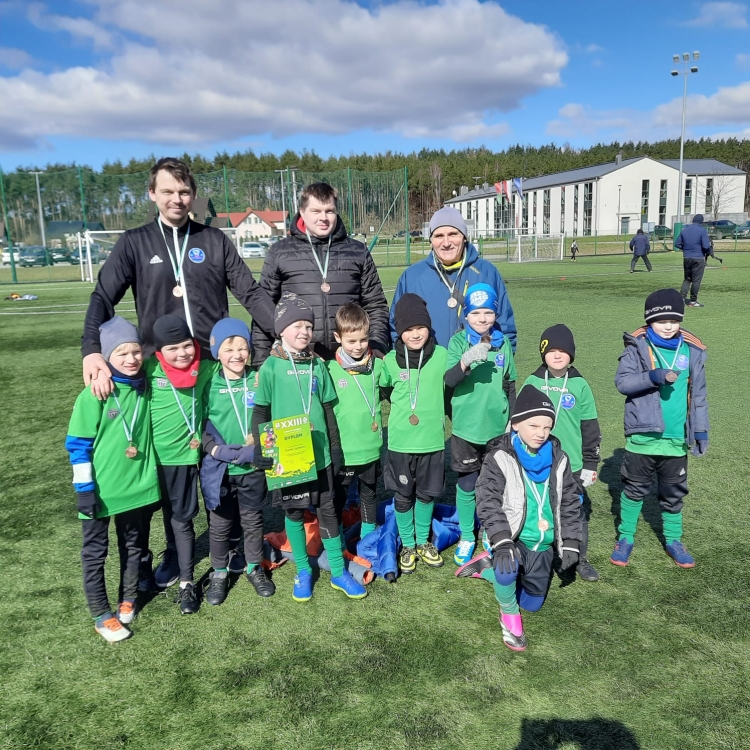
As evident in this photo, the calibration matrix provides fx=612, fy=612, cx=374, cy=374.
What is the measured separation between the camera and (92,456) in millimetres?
2994

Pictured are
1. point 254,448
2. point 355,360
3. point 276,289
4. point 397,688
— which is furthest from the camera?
point 276,289

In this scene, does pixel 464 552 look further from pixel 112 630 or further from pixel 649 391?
pixel 112 630

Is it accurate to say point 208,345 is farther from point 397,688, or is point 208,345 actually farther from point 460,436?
point 397,688

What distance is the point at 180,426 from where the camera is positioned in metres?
3.27

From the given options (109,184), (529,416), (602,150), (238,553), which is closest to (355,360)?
(529,416)

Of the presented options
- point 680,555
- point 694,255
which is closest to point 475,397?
point 680,555

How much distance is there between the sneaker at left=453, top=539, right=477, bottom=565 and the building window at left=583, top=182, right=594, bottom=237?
67.8 meters

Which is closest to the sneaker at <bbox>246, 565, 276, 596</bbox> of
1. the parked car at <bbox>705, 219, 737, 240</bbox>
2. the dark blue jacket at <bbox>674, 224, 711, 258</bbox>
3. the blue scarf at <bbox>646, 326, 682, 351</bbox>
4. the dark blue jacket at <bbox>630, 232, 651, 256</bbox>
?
the blue scarf at <bbox>646, 326, 682, 351</bbox>

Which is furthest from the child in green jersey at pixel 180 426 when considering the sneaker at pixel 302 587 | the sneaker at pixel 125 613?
the sneaker at pixel 302 587

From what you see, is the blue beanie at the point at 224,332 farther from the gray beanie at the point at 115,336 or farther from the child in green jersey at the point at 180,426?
the gray beanie at the point at 115,336

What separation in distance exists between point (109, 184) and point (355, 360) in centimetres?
3028

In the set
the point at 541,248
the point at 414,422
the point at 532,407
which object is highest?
the point at 541,248

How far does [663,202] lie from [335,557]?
7413 centimetres

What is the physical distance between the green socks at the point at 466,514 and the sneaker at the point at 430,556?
0.20m
